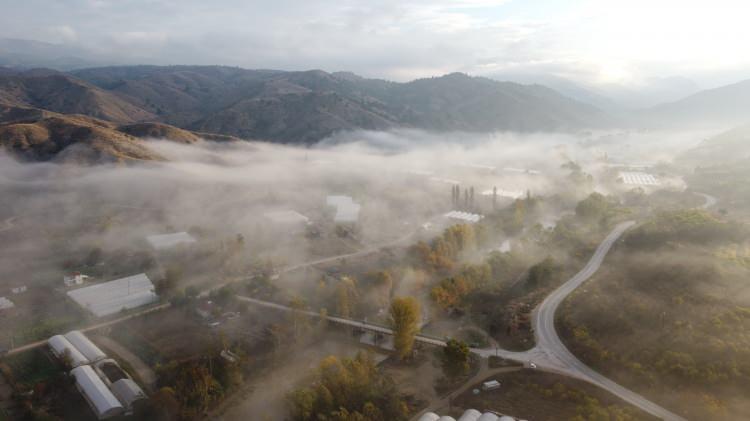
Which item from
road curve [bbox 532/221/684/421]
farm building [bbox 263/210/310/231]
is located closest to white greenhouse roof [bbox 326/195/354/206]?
farm building [bbox 263/210/310/231]

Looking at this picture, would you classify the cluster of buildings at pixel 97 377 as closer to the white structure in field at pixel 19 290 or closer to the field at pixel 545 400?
the white structure in field at pixel 19 290

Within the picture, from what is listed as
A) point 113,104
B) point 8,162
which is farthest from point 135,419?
point 113,104

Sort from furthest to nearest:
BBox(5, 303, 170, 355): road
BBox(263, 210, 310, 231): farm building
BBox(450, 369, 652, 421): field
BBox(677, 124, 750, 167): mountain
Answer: BBox(677, 124, 750, 167): mountain, BBox(263, 210, 310, 231): farm building, BBox(5, 303, 170, 355): road, BBox(450, 369, 652, 421): field

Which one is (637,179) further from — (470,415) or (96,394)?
(96,394)

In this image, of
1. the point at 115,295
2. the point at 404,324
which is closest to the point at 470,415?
the point at 404,324

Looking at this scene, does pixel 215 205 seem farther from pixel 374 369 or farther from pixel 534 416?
pixel 534 416

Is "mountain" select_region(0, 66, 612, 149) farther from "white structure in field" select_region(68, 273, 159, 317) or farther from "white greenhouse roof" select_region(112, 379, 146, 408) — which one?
"white greenhouse roof" select_region(112, 379, 146, 408)
